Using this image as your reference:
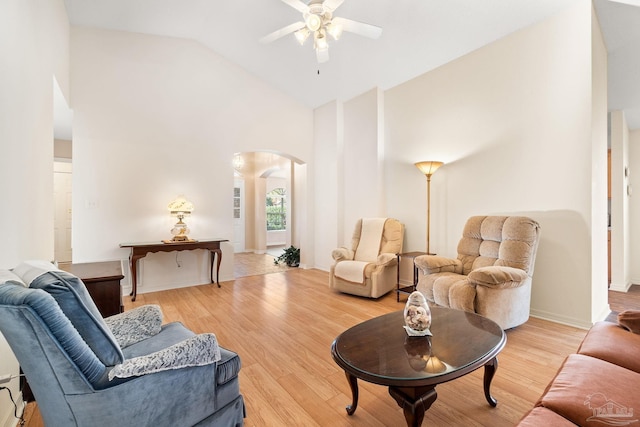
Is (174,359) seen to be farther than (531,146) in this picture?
No

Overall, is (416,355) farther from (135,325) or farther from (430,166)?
(430,166)

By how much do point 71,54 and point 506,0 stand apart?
5102mm

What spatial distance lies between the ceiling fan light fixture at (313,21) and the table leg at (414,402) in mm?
2735

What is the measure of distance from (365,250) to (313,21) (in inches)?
117

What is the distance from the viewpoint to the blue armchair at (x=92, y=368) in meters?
0.92

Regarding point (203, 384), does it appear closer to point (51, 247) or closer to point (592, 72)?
point (51, 247)

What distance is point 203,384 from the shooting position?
48.4 inches

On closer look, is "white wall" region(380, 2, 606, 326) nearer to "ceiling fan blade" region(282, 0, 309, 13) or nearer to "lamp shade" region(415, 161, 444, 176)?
"lamp shade" region(415, 161, 444, 176)

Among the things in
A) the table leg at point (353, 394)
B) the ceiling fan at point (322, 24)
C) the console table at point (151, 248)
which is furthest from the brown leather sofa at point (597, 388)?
the console table at point (151, 248)

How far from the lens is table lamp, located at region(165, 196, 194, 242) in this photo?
4189 millimetres

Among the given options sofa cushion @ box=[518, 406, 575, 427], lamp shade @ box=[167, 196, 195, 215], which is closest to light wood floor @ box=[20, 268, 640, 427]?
sofa cushion @ box=[518, 406, 575, 427]

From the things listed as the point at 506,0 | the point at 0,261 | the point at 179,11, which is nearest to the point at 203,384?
the point at 0,261

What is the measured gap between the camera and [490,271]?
2500mm

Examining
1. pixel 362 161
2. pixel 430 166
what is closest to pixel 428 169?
pixel 430 166
